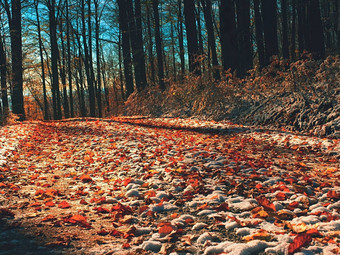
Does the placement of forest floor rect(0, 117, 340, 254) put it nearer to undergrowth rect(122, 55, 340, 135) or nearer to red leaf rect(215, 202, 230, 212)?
red leaf rect(215, 202, 230, 212)

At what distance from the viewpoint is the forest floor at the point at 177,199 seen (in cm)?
246

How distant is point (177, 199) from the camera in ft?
12.0

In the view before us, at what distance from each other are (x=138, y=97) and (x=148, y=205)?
1613cm

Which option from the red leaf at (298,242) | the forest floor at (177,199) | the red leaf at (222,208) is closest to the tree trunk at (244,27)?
the forest floor at (177,199)

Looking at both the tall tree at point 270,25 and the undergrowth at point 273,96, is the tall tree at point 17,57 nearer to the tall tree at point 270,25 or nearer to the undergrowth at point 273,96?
the undergrowth at point 273,96

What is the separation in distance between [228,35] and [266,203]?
36.7 feet

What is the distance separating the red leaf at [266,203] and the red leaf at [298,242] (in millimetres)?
746

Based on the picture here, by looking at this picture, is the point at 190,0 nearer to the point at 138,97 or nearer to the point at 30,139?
the point at 138,97

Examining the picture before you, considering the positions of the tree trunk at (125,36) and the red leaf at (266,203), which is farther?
the tree trunk at (125,36)

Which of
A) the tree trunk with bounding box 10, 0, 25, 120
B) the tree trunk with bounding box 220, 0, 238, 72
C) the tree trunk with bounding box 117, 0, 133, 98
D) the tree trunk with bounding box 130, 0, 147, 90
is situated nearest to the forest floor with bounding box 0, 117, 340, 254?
the tree trunk with bounding box 220, 0, 238, 72

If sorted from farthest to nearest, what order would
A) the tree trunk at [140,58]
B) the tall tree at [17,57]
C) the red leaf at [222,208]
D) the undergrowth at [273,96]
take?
the tree trunk at [140,58]
the tall tree at [17,57]
the undergrowth at [273,96]
the red leaf at [222,208]

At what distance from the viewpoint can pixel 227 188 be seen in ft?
12.6

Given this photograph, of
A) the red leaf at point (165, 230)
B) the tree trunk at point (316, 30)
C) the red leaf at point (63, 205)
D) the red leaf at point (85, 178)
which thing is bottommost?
the red leaf at point (165, 230)

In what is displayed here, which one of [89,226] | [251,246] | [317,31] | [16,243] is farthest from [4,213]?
[317,31]
